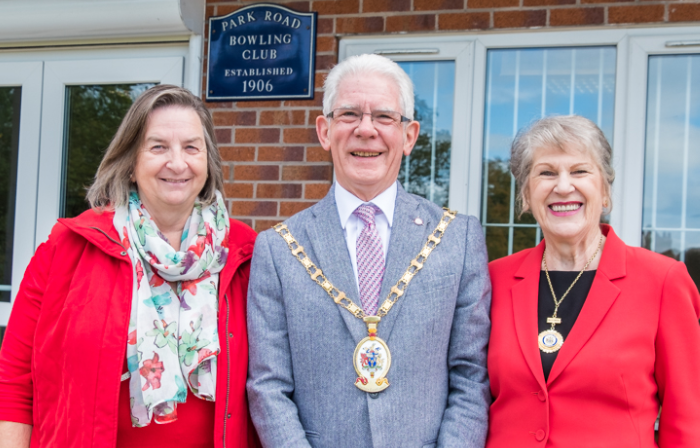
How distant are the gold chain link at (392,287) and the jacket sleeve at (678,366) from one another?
2.19 feet

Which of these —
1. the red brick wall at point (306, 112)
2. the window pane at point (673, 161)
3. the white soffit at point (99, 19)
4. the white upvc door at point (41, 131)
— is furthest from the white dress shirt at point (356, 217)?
the white upvc door at point (41, 131)

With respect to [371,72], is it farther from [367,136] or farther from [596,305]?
[596,305]

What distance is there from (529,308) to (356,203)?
62 cm

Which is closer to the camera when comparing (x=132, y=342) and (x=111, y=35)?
(x=132, y=342)

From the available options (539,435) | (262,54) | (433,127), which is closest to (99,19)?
(262,54)

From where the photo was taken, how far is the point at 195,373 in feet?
6.13

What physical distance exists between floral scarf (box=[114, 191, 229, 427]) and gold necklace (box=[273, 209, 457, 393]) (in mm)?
304

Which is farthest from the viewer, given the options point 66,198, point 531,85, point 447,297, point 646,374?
point 66,198

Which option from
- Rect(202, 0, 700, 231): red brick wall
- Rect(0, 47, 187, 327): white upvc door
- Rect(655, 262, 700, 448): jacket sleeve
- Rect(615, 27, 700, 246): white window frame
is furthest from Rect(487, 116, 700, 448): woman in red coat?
Rect(0, 47, 187, 327): white upvc door

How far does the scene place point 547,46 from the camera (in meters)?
2.87

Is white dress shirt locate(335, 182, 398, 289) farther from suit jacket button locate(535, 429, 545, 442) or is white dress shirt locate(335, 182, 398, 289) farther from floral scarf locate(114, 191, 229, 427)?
suit jacket button locate(535, 429, 545, 442)

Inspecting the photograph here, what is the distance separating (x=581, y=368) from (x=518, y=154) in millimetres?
706

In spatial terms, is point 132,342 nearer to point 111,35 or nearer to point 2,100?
point 111,35

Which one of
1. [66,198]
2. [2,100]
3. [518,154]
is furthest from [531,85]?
[2,100]
